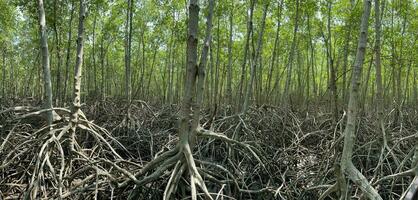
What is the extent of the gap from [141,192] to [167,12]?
830cm

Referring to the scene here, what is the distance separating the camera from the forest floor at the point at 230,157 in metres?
3.35

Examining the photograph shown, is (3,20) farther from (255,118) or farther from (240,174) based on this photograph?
(240,174)

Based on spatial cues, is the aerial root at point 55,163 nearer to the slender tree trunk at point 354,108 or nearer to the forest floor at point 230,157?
the forest floor at point 230,157

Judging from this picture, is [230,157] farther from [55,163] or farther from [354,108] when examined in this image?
[354,108]

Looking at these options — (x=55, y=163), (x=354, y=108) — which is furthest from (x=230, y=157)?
(x=354, y=108)

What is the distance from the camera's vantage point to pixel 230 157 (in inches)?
163

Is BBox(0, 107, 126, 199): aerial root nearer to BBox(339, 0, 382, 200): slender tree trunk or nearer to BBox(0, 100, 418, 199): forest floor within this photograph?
BBox(0, 100, 418, 199): forest floor

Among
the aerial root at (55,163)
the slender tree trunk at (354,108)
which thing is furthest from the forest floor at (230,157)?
the slender tree trunk at (354,108)

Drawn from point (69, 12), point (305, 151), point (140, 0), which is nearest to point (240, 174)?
point (305, 151)

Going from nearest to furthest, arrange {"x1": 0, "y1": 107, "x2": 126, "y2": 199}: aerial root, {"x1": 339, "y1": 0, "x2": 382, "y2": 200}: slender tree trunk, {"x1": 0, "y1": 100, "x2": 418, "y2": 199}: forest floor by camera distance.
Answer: {"x1": 339, "y1": 0, "x2": 382, "y2": 200}: slender tree trunk < {"x1": 0, "y1": 107, "x2": 126, "y2": 199}: aerial root < {"x1": 0, "y1": 100, "x2": 418, "y2": 199}: forest floor

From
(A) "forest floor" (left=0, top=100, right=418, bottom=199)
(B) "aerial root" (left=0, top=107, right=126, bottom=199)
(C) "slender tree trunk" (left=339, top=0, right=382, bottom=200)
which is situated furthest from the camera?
(A) "forest floor" (left=0, top=100, right=418, bottom=199)

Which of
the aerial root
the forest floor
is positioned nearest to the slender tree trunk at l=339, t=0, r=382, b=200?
the forest floor

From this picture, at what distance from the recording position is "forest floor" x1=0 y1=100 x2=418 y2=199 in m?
3.35

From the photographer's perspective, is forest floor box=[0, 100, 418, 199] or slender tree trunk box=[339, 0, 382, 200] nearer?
slender tree trunk box=[339, 0, 382, 200]
